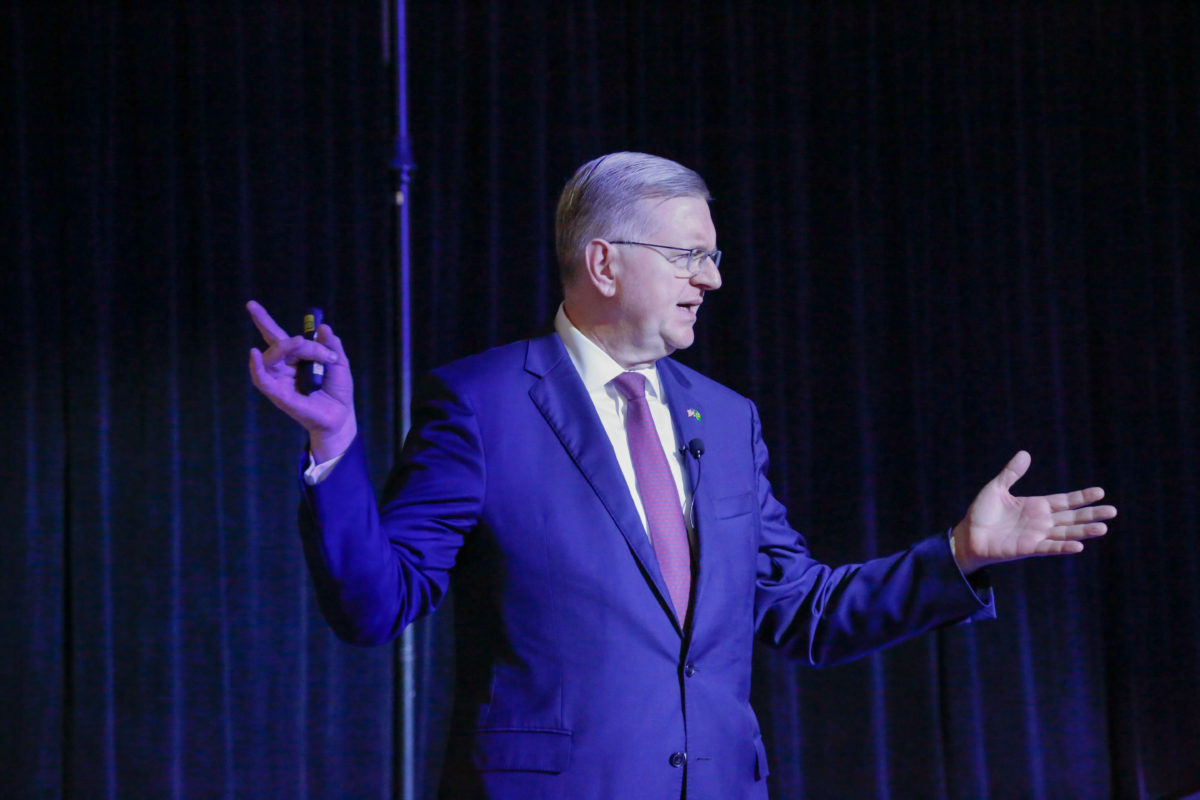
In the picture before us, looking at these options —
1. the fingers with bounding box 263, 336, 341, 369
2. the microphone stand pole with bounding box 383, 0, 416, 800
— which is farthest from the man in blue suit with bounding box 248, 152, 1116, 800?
the microphone stand pole with bounding box 383, 0, 416, 800

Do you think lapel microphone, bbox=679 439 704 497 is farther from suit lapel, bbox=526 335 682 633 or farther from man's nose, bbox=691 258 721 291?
man's nose, bbox=691 258 721 291

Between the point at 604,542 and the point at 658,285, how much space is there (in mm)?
426

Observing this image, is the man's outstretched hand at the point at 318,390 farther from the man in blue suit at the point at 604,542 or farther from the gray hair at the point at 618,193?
the gray hair at the point at 618,193

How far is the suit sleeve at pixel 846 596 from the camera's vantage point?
1594 millimetres

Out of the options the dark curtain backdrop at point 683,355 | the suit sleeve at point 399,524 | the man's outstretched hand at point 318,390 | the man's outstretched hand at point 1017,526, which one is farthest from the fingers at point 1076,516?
the dark curtain backdrop at point 683,355

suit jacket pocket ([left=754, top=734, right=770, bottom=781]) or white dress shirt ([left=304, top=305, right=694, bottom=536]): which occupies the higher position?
white dress shirt ([left=304, top=305, right=694, bottom=536])

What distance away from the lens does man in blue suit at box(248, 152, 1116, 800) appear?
1378 millimetres

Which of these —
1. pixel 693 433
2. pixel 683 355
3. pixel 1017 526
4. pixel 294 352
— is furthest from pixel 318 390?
pixel 683 355

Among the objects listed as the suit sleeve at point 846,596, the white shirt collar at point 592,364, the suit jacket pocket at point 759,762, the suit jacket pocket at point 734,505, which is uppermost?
the white shirt collar at point 592,364

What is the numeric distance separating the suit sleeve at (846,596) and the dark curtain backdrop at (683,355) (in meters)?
2.20

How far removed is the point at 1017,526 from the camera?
158 cm

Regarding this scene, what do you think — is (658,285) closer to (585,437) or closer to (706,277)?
(706,277)

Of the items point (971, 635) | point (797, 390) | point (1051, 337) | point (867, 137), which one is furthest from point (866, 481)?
point (867, 137)

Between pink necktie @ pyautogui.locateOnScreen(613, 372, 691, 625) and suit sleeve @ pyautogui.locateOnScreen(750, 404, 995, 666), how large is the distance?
0.77 feet
